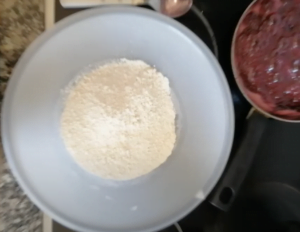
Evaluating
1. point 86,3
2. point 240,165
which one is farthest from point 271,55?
point 86,3

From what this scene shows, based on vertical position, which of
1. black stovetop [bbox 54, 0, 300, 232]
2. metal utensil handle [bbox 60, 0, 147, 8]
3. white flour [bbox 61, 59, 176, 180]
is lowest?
black stovetop [bbox 54, 0, 300, 232]

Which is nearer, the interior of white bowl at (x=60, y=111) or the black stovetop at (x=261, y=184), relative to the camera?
the interior of white bowl at (x=60, y=111)

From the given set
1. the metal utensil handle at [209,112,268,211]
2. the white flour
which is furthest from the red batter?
the white flour

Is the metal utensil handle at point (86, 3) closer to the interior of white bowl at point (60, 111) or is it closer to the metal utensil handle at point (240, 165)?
the interior of white bowl at point (60, 111)

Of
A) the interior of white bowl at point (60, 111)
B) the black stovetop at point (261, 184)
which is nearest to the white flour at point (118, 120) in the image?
the interior of white bowl at point (60, 111)

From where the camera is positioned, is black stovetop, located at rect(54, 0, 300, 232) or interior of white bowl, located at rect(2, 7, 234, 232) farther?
black stovetop, located at rect(54, 0, 300, 232)

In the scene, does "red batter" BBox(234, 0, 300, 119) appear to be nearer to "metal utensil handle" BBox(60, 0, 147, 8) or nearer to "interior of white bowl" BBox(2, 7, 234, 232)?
"interior of white bowl" BBox(2, 7, 234, 232)

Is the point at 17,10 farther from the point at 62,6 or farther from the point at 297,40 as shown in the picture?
the point at 297,40
